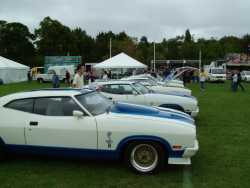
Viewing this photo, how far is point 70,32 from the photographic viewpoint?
2790 inches

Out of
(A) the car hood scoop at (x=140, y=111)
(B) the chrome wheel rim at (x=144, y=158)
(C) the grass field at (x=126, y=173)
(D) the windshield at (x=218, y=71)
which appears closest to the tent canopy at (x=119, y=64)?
(D) the windshield at (x=218, y=71)

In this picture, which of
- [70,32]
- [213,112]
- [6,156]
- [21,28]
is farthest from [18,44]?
[6,156]

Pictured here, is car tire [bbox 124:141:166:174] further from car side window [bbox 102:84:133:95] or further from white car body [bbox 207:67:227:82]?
white car body [bbox 207:67:227:82]

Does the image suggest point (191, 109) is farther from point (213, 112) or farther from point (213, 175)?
point (213, 175)

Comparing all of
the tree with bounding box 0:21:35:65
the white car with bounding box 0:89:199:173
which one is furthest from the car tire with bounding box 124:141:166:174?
the tree with bounding box 0:21:35:65

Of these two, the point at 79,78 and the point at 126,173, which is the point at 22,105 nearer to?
the point at 126,173

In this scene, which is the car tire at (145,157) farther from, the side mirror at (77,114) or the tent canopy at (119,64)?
the tent canopy at (119,64)

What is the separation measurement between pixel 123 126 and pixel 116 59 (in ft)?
69.0

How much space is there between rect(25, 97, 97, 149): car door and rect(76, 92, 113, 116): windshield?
16 cm

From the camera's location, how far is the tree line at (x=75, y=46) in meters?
68.6

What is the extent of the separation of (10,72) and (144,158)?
3832cm

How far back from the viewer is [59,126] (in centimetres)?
565

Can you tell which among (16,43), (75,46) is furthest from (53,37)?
(16,43)

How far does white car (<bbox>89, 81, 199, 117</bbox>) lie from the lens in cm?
991
